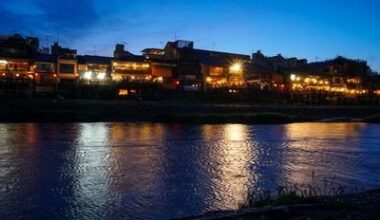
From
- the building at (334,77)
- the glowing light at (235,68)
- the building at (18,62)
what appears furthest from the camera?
the building at (334,77)

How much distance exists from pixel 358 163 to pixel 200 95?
173 ft

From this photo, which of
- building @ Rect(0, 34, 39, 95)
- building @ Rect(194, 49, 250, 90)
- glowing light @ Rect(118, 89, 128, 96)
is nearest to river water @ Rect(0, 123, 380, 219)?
building @ Rect(0, 34, 39, 95)

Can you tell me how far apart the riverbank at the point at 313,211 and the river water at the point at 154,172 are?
2726mm

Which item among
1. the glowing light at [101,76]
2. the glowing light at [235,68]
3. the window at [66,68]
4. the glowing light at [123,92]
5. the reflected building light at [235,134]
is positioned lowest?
the reflected building light at [235,134]

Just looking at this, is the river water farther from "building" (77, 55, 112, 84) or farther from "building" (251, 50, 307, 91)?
"building" (251, 50, 307, 91)

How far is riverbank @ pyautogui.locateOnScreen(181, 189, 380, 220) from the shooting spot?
8.02 metres

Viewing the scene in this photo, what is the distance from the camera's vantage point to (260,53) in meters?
115

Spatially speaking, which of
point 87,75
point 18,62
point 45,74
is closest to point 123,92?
point 87,75

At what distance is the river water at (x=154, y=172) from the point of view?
1138cm

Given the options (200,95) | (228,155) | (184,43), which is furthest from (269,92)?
(228,155)

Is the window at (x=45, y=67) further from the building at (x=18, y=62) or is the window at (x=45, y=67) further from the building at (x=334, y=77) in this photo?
the building at (x=334, y=77)

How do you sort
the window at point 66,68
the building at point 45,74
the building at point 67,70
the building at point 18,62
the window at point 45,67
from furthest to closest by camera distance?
1. the window at point 66,68
2. the building at point 67,70
3. the window at point 45,67
4. the building at point 45,74
5. the building at point 18,62

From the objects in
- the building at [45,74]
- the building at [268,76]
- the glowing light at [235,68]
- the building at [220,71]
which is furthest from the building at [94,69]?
the building at [268,76]

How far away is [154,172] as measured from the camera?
1639cm
